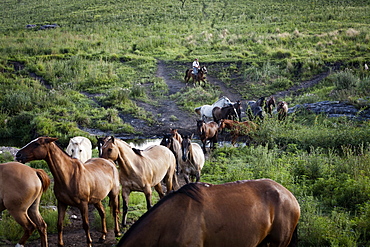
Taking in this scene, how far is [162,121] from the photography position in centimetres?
1878

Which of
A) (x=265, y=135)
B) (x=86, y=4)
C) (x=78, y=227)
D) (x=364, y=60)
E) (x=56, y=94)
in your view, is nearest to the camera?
(x=78, y=227)

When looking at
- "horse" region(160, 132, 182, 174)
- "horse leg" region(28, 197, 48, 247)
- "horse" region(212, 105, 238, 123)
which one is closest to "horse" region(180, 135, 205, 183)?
"horse" region(160, 132, 182, 174)

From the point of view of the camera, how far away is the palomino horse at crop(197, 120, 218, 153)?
45.2ft

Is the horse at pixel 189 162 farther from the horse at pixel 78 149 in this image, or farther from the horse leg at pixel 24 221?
the horse leg at pixel 24 221

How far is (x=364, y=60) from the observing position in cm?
2325

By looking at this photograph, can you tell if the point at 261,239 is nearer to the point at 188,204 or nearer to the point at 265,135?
the point at 188,204

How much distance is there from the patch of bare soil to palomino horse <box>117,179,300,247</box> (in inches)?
122

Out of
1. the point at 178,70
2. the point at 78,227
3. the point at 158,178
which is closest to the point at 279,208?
the point at 158,178

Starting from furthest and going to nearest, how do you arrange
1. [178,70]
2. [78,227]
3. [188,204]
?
[178,70]
[78,227]
[188,204]

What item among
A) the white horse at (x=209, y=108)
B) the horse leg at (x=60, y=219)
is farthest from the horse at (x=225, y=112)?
the horse leg at (x=60, y=219)

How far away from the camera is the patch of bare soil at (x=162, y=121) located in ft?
23.4

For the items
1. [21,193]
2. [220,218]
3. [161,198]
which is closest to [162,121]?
[161,198]

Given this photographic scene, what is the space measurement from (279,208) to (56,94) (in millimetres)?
17481

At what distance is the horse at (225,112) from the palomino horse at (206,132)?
102 inches
